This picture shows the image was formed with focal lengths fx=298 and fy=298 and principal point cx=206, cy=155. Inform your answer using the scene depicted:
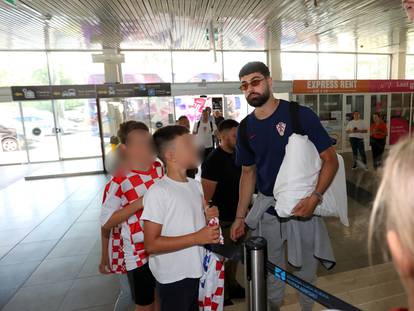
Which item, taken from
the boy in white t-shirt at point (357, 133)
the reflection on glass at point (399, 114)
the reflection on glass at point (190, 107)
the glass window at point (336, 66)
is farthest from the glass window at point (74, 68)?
the reflection on glass at point (399, 114)

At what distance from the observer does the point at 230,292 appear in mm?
2898

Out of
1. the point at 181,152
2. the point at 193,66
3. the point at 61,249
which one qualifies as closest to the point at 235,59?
the point at 193,66

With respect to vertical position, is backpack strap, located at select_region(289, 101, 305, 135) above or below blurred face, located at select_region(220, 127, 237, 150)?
above

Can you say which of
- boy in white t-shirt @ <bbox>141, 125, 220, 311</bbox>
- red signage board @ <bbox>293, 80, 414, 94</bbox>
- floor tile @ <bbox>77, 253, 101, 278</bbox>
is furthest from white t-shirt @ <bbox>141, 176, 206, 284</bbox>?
red signage board @ <bbox>293, 80, 414, 94</bbox>

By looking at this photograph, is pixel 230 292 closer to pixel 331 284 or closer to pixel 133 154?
pixel 331 284

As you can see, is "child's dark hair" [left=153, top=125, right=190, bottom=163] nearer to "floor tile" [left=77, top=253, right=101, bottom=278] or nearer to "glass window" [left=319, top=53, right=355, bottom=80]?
"floor tile" [left=77, top=253, right=101, bottom=278]

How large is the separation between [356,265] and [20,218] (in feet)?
18.6

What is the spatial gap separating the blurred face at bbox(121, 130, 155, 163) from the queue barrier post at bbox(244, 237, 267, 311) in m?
0.78

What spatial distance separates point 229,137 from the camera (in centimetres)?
262

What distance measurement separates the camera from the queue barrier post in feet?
4.34

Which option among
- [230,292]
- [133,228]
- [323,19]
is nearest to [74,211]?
[230,292]

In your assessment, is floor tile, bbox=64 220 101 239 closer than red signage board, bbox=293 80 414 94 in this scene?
Yes

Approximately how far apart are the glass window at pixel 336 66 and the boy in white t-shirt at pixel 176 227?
14183 mm

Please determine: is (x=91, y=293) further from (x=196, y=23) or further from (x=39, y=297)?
(x=196, y=23)
